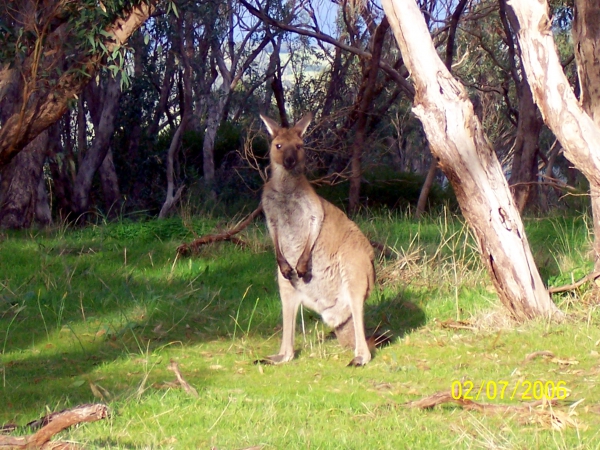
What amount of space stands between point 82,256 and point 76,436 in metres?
5.24

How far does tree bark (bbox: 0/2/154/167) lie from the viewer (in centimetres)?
596

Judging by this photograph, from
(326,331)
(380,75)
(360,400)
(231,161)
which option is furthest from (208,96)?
(360,400)

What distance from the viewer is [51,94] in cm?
610

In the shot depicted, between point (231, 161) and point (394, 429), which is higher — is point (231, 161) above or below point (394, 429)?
above

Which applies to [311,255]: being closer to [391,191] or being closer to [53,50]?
[53,50]

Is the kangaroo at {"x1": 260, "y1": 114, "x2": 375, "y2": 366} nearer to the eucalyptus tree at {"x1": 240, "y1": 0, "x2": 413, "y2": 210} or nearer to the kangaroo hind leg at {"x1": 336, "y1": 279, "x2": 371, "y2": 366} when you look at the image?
the kangaroo hind leg at {"x1": 336, "y1": 279, "x2": 371, "y2": 366}

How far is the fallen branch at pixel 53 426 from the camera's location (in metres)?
3.83

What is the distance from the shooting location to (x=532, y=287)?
6.62 meters

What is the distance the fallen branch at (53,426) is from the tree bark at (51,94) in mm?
2361

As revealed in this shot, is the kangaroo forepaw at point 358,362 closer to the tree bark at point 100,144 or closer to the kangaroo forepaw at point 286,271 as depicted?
the kangaroo forepaw at point 286,271

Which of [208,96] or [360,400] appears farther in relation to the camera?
[208,96]

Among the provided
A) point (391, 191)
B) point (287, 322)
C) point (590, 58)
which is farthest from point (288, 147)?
point (391, 191)

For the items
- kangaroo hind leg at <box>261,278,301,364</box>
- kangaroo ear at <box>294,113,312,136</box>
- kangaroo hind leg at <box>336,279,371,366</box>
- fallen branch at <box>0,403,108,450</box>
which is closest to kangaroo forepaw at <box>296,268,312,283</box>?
kangaroo hind leg at <box>261,278,301,364</box>

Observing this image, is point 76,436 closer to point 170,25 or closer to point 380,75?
point 170,25
